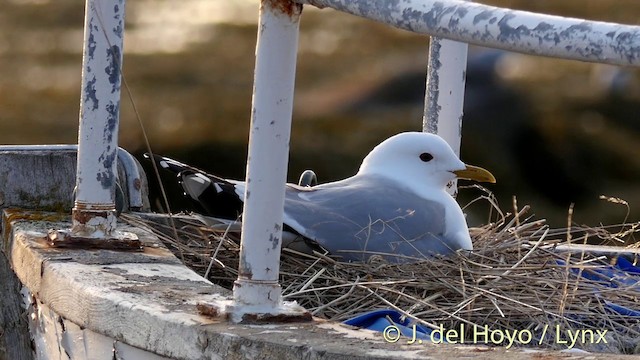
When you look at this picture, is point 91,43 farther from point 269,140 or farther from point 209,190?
point 269,140

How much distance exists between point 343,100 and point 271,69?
8500mm

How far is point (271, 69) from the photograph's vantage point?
1751mm

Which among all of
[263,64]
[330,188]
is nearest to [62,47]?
[330,188]

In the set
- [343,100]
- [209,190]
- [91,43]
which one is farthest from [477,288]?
[343,100]

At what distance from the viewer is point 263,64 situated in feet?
5.76

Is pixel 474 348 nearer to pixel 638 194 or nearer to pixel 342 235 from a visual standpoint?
pixel 342 235

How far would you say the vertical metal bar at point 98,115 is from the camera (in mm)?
2291

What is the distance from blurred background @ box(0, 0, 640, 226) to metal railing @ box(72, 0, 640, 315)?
227 inches

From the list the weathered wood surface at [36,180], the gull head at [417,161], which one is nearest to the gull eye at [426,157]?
the gull head at [417,161]

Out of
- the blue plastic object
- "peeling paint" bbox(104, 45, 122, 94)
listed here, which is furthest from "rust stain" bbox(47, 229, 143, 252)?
the blue plastic object

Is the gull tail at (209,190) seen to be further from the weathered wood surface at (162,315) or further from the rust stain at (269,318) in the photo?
the rust stain at (269,318)

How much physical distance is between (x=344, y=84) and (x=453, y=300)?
8254 mm

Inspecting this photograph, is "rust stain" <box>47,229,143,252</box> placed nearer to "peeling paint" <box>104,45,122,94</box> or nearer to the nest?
the nest

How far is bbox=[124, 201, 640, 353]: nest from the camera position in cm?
219
